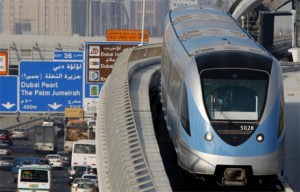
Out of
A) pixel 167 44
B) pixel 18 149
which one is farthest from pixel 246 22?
pixel 167 44

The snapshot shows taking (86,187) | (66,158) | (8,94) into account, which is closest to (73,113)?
(66,158)

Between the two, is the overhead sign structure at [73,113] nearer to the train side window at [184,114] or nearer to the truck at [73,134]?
the truck at [73,134]

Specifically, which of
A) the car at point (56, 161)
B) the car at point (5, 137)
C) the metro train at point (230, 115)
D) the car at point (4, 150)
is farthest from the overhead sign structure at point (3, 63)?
the metro train at point (230, 115)

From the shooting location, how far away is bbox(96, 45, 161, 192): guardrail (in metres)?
21.8

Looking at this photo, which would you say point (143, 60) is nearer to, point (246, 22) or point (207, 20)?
point (207, 20)

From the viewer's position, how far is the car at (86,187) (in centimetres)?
5138

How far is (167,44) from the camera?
33344 mm

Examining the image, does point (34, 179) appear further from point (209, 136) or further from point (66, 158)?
point (209, 136)

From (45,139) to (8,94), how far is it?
2955 cm

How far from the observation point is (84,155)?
67.8 m

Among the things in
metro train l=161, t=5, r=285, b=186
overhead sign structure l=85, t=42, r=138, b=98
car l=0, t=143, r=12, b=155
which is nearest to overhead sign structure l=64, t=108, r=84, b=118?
car l=0, t=143, r=12, b=155

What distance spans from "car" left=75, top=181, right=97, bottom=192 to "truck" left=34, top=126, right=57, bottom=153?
101 feet

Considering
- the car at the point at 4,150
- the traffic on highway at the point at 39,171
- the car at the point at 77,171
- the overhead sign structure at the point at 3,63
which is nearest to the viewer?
the traffic on highway at the point at 39,171

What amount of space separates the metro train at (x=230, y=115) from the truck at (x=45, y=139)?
57066mm
